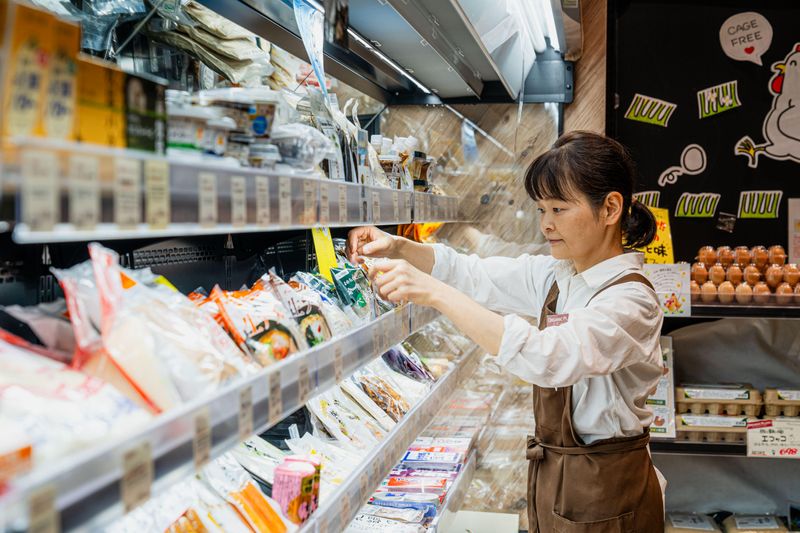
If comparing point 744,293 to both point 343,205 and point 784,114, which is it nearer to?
point 784,114

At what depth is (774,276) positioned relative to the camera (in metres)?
3.29

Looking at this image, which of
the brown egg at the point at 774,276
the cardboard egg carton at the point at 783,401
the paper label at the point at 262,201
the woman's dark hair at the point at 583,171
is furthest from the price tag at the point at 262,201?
the cardboard egg carton at the point at 783,401

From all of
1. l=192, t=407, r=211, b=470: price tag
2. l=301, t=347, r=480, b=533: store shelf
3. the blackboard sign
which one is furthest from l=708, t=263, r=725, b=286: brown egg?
l=192, t=407, r=211, b=470: price tag

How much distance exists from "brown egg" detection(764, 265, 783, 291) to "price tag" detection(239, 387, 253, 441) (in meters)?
2.87

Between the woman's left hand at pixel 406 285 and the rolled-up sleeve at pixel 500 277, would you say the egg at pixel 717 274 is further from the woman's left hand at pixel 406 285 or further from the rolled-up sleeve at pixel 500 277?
the woman's left hand at pixel 406 285

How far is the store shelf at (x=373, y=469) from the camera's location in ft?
4.79

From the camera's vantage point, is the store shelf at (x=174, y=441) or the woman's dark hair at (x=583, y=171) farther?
the woman's dark hair at (x=583, y=171)

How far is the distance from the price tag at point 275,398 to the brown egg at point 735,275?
106 inches

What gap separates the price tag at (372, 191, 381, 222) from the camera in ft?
5.94

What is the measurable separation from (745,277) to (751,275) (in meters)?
0.03

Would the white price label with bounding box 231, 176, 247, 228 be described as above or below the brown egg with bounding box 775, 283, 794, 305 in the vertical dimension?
above

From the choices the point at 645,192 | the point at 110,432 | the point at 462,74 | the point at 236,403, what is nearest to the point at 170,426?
the point at 110,432

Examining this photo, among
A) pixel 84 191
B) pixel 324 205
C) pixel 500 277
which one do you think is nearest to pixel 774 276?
pixel 500 277

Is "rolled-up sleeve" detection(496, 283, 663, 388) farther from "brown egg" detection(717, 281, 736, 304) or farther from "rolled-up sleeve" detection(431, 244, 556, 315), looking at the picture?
"brown egg" detection(717, 281, 736, 304)
